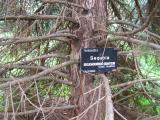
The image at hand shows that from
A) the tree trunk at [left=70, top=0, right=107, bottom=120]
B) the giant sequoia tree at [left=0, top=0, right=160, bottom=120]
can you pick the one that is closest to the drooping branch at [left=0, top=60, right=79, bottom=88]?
the giant sequoia tree at [left=0, top=0, right=160, bottom=120]

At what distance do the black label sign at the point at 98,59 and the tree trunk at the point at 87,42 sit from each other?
10 centimetres

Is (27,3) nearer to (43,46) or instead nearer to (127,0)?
(43,46)

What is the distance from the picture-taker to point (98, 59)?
1912mm

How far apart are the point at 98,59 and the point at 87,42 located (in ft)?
0.52

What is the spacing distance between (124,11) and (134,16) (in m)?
0.13

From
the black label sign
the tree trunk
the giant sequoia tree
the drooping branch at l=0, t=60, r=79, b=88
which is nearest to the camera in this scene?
the drooping branch at l=0, t=60, r=79, b=88

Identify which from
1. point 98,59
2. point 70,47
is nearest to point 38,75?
point 98,59

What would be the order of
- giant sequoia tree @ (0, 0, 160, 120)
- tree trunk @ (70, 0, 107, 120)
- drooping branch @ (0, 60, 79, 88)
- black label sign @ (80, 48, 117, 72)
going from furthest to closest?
tree trunk @ (70, 0, 107, 120)
black label sign @ (80, 48, 117, 72)
giant sequoia tree @ (0, 0, 160, 120)
drooping branch @ (0, 60, 79, 88)

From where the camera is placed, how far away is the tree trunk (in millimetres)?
2018

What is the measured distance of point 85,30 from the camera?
2.01 m

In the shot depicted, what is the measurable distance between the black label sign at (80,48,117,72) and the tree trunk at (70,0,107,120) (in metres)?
0.10

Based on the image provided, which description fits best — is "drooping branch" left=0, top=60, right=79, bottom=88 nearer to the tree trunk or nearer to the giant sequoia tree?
the giant sequoia tree

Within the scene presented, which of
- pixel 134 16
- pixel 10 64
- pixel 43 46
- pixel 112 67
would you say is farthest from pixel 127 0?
pixel 10 64

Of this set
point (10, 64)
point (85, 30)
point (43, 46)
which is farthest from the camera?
point (43, 46)
